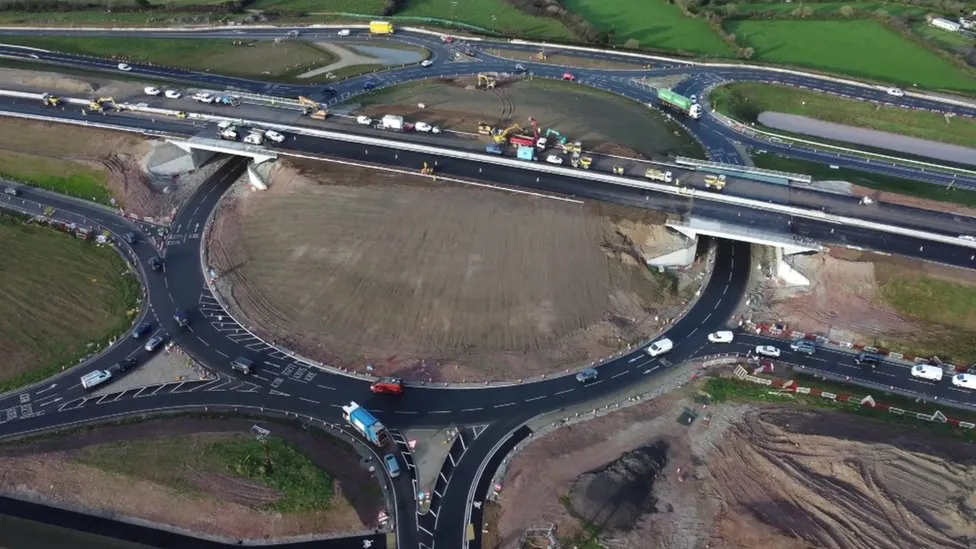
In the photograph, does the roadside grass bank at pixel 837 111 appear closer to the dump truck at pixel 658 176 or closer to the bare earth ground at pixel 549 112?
the bare earth ground at pixel 549 112

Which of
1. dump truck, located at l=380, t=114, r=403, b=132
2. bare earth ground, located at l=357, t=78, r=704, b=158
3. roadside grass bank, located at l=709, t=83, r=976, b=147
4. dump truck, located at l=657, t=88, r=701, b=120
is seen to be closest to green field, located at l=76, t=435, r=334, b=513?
dump truck, located at l=380, t=114, r=403, b=132

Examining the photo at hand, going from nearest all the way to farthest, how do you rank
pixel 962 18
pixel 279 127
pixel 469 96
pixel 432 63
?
1. pixel 279 127
2. pixel 469 96
3. pixel 432 63
4. pixel 962 18

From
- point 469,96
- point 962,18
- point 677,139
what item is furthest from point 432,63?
point 962,18

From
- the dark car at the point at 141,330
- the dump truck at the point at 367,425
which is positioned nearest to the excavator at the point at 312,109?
the dark car at the point at 141,330

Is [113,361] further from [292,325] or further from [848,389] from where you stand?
[848,389]

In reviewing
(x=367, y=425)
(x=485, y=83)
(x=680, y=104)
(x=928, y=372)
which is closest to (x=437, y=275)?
(x=367, y=425)
